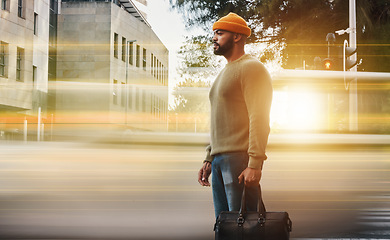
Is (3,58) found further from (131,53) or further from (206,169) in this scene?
(206,169)

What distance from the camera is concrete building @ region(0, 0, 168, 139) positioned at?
39.2m

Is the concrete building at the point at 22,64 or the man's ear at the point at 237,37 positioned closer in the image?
the man's ear at the point at 237,37

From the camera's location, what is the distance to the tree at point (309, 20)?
21.6 metres

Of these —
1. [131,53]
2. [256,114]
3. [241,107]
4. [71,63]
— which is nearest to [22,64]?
[71,63]

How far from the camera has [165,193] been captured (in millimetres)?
10406

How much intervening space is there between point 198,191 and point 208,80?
12.7 m

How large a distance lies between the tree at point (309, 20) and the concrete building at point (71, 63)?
11580mm

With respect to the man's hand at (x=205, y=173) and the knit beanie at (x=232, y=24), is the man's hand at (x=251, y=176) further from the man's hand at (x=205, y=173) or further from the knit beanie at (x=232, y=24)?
the knit beanie at (x=232, y=24)

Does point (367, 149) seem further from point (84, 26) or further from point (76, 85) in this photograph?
point (76, 85)

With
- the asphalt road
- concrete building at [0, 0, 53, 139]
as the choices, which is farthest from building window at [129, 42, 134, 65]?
the asphalt road

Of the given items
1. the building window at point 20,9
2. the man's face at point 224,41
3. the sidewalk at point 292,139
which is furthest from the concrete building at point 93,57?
the man's face at point 224,41

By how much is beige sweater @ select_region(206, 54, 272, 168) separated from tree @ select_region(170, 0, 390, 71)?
1854 cm

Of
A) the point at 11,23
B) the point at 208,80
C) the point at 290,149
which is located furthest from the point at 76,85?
the point at 290,149

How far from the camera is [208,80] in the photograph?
23094mm
